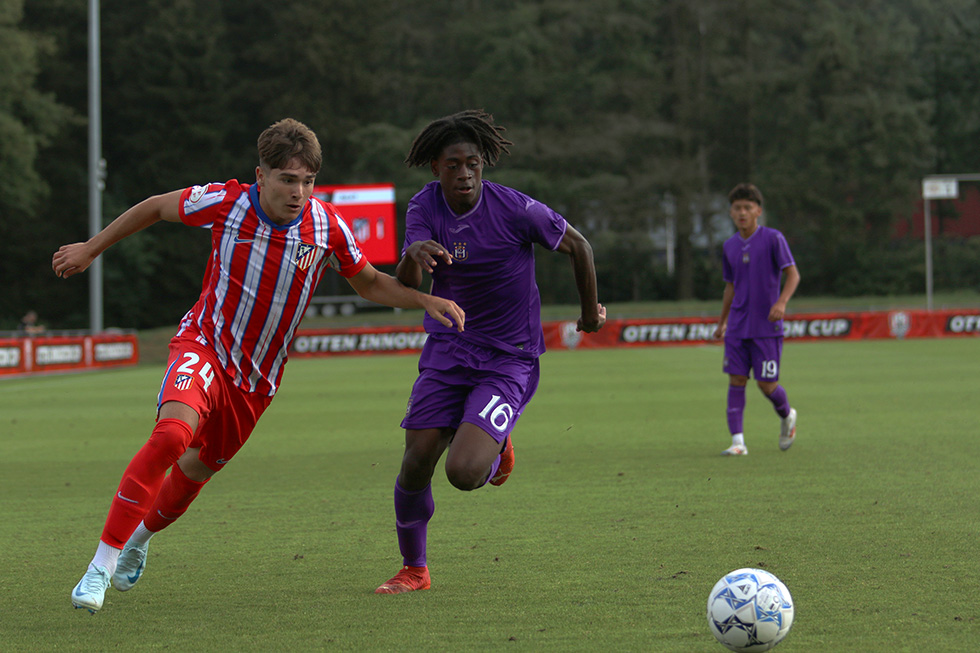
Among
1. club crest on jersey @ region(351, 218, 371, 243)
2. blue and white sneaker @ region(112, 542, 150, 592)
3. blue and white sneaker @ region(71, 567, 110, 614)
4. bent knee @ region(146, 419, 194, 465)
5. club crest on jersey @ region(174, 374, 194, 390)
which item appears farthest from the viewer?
club crest on jersey @ region(351, 218, 371, 243)

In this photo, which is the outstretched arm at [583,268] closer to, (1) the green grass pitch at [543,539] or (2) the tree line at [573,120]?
(1) the green grass pitch at [543,539]

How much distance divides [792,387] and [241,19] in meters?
51.3

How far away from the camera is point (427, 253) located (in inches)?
191

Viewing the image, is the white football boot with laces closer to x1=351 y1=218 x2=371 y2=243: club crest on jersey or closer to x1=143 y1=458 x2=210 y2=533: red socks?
x1=143 y1=458 x2=210 y2=533: red socks

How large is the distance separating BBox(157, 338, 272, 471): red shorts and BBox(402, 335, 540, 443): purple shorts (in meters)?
0.76

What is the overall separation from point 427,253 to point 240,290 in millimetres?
927

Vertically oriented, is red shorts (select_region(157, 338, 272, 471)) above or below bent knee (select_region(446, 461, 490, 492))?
above

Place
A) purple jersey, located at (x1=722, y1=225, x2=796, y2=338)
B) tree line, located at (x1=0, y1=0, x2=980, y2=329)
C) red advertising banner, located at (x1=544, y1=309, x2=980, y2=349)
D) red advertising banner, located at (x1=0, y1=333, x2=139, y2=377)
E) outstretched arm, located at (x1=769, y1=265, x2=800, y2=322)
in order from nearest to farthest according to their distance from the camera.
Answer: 1. outstretched arm, located at (x1=769, y1=265, x2=800, y2=322)
2. purple jersey, located at (x1=722, y1=225, x2=796, y2=338)
3. red advertising banner, located at (x1=0, y1=333, x2=139, y2=377)
4. red advertising banner, located at (x1=544, y1=309, x2=980, y2=349)
5. tree line, located at (x1=0, y1=0, x2=980, y2=329)

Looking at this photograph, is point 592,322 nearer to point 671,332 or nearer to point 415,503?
point 415,503

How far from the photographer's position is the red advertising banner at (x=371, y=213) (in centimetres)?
3622

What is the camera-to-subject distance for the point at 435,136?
5125 mm

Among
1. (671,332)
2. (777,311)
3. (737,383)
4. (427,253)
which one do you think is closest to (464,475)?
(427,253)

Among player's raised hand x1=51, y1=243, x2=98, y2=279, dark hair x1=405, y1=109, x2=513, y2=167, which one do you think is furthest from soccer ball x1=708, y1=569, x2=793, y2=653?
player's raised hand x1=51, y1=243, x2=98, y2=279

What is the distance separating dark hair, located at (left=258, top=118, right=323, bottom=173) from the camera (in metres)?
4.91
